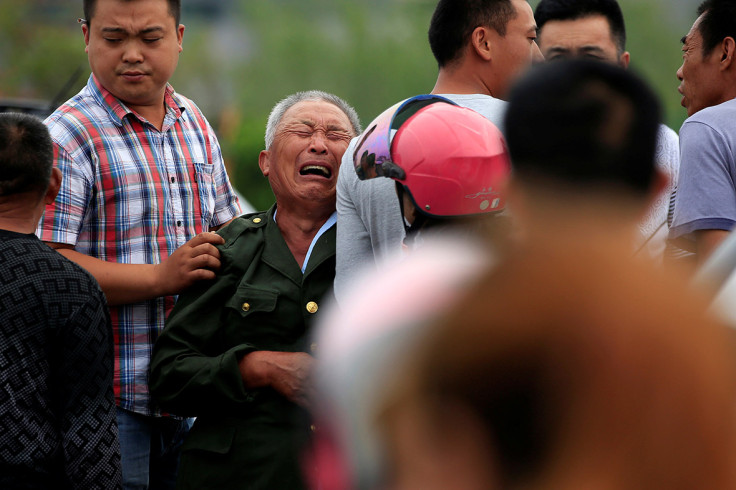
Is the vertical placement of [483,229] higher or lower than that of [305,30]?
higher

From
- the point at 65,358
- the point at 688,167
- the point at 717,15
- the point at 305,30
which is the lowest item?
the point at 305,30

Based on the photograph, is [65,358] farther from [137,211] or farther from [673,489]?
[673,489]

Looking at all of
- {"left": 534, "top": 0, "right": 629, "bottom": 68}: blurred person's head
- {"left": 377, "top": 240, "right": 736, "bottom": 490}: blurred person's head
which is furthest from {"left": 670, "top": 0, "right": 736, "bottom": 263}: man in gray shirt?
{"left": 377, "top": 240, "right": 736, "bottom": 490}: blurred person's head

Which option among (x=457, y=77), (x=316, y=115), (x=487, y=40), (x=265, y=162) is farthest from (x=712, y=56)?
(x=265, y=162)

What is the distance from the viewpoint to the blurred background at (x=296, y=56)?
28.4m

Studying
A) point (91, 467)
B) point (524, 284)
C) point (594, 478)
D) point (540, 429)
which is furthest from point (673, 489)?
point (91, 467)

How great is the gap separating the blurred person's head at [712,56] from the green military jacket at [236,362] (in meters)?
1.59

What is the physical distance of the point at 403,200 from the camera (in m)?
2.32

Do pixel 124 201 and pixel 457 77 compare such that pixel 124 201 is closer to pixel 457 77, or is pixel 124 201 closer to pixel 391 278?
pixel 457 77

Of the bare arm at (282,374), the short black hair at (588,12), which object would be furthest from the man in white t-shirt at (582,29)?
the bare arm at (282,374)

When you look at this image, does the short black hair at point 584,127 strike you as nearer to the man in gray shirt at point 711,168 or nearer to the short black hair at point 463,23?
the short black hair at point 463,23

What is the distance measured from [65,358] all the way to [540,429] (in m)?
1.74

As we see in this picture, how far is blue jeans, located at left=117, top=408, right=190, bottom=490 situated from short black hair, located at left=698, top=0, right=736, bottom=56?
2466mm

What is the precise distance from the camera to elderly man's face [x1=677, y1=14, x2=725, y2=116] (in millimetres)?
3473
